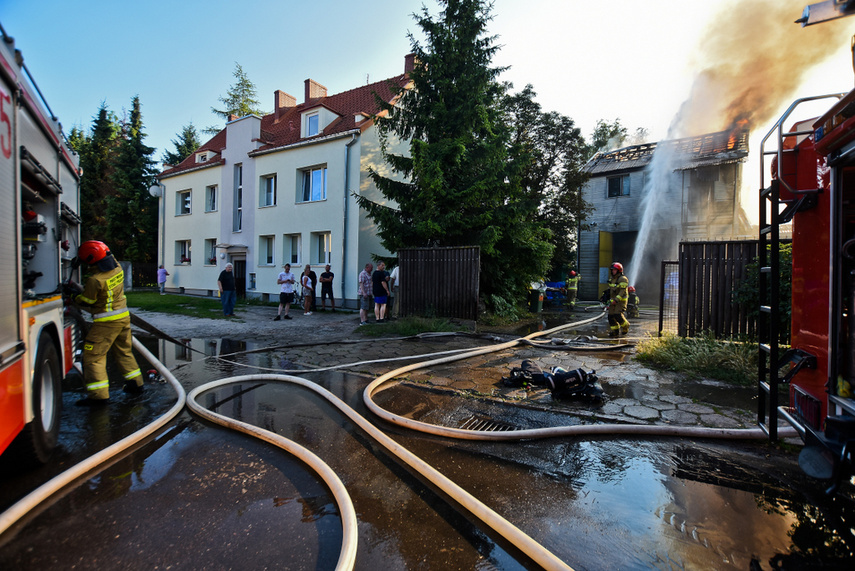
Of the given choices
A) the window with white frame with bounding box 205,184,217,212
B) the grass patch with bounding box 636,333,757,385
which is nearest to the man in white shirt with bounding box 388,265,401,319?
the grass patch with bounding box 636,333,757,385

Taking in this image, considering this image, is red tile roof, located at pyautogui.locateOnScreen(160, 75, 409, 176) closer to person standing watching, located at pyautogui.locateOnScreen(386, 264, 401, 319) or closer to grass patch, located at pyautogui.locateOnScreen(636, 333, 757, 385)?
person standing watching, located at pyautogui.locateOnScreen(386, 264, 401, 319)

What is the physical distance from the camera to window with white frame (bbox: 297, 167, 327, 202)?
712 inches

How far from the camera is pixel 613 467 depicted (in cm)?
307

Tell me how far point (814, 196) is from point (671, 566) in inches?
92.3

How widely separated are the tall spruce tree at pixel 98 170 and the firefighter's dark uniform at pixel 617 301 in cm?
3616

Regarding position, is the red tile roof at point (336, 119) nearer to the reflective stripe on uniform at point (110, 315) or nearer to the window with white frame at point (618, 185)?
the reflective stripe on uniform at point (110, 315)

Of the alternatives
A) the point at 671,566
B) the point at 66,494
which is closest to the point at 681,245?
the point at 671,566

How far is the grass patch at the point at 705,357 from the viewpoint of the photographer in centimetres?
553

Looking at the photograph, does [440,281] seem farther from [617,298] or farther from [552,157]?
[552,157]

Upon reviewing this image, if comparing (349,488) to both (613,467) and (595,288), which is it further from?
(595,288)

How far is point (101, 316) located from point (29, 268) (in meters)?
1.16

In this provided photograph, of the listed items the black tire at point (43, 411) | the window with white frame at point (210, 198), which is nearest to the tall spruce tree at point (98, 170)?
the window with white frame at point (210, 198)

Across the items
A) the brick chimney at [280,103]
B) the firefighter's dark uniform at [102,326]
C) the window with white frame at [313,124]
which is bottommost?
the firefighter's dark uniform at [102,326]

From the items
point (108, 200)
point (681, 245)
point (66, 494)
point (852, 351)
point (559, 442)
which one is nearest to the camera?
point (852, 351)
